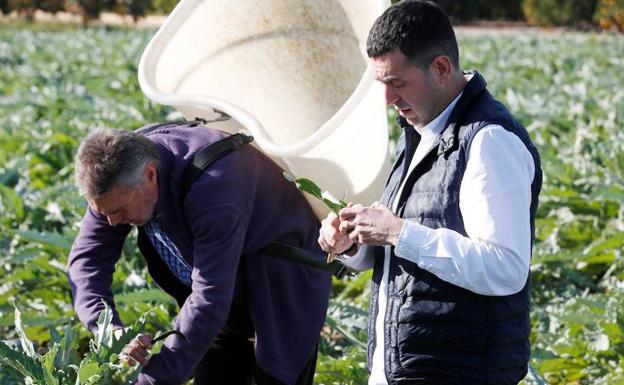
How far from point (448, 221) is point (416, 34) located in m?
0.45

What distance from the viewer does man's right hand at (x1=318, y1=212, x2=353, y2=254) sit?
8.86 ft

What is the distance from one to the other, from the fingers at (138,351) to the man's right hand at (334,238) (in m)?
0.68

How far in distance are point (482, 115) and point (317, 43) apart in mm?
1748

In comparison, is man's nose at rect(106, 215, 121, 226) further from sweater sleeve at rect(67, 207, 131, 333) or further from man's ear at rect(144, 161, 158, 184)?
sweater sleeve at rect(67, 207, 131, 333)

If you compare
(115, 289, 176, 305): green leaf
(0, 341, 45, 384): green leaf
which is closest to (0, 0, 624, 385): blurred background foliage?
(115, 289, 176, 305): green leaf

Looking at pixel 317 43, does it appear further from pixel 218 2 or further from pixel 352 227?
pixel 352 227

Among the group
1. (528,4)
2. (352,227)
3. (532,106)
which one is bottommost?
(528,4)

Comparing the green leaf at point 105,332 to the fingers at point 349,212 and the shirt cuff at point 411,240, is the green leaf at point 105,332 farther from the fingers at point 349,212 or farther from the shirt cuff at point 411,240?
the shirt cuff at point 411,240

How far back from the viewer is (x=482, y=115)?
2516 mm

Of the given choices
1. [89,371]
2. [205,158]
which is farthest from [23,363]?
[205,158]

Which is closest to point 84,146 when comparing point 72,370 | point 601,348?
point 72,370

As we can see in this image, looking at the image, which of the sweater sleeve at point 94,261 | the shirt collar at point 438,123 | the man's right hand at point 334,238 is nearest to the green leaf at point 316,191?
the man's right hand at point 334,238

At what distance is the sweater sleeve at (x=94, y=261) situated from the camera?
134 inches

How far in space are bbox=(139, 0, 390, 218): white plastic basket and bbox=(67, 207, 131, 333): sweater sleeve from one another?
48 centimetres
